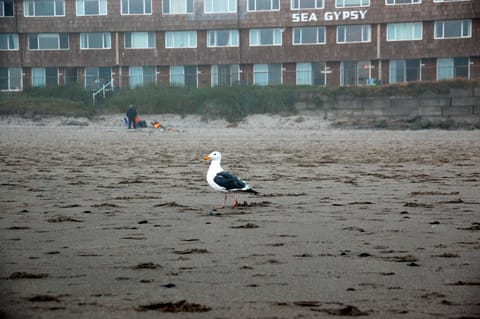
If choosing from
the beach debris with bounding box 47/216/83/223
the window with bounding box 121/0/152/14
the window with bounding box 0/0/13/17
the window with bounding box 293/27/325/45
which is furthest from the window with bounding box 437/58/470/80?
the beach debris with bounding box 47/216/83/223

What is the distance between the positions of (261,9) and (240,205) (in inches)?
1836

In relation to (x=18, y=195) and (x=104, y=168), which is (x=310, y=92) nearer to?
(x=104, y=168)

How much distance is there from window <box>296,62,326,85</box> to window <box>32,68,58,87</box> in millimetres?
17875

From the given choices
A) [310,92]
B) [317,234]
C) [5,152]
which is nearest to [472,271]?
[317,234]

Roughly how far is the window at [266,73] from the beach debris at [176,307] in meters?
52.0

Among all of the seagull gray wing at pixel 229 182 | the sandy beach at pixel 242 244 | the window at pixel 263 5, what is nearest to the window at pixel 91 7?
the window at pixel 263 5

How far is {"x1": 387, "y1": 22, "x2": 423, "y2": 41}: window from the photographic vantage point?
54.7m

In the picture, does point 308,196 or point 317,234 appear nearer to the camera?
point 317,234

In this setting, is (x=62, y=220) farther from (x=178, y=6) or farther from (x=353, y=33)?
(x=178, y=6)

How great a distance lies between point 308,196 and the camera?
13055 mm

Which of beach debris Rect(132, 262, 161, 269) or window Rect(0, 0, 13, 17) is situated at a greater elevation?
window Rect(0, 0, 13, 17)

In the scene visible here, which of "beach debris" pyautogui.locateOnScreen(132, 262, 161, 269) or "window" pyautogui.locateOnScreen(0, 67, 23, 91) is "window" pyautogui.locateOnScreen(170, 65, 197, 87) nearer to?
"window" pyautogui.locateOnScreen(0, 67, 23, 91)

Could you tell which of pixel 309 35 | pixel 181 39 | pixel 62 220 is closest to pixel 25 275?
pixel 62 220

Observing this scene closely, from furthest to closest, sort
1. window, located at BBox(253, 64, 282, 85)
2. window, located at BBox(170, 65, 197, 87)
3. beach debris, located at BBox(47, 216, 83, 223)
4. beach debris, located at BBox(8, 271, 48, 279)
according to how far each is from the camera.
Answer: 1. window, located at BBox(170, 65, 197, 87)
2. window, located at BBox(253, 64, 282, 85)
3. beach debris, located at BBox(47, 216, 83, 223)
4. beach debris, located at BBox(8, 271, 48, 279)
